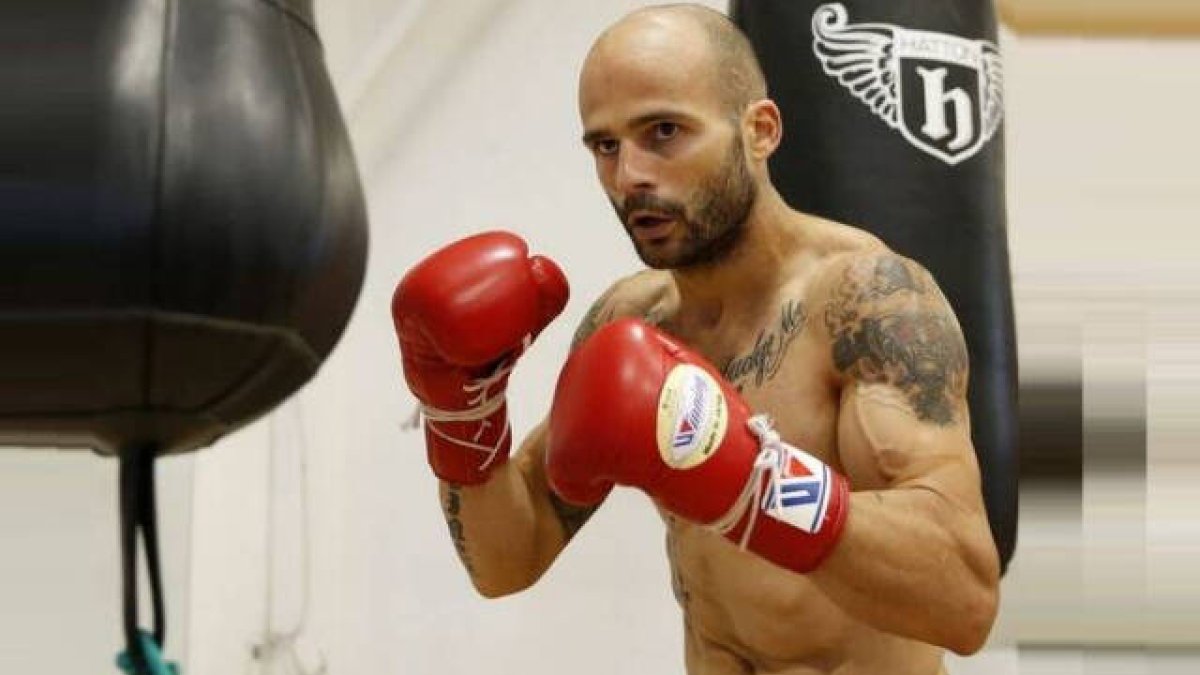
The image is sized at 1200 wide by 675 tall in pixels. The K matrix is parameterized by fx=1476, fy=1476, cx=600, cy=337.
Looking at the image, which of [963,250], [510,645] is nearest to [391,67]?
[510,645]

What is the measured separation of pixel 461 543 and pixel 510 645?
45.2 inches

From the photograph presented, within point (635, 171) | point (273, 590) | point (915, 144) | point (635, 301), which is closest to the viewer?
point (635, 171)

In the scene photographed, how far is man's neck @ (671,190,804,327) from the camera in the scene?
1722 mm

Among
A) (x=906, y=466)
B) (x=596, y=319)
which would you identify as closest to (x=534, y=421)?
(x=596, y=319)

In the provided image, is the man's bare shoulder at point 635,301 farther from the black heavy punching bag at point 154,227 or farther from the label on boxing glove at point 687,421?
the black heavy punching bag at point 154,227

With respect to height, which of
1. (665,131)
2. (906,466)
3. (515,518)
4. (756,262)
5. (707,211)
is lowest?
(515,518)

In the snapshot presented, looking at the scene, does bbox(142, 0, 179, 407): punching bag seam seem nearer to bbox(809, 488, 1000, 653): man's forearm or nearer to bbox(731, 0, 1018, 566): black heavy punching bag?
bbox(809, 488, 1000, 653): man's forearm

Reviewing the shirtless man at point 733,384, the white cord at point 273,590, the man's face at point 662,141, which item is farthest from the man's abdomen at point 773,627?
the white cord at point 273,590

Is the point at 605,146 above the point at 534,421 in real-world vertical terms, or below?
above

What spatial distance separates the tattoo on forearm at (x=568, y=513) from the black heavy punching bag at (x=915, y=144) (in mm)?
538

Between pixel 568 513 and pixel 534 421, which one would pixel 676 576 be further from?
pixel 534 421

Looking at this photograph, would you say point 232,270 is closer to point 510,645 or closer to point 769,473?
point 769,473

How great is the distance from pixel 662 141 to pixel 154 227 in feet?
2.87

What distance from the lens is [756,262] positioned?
1730 millimetres
